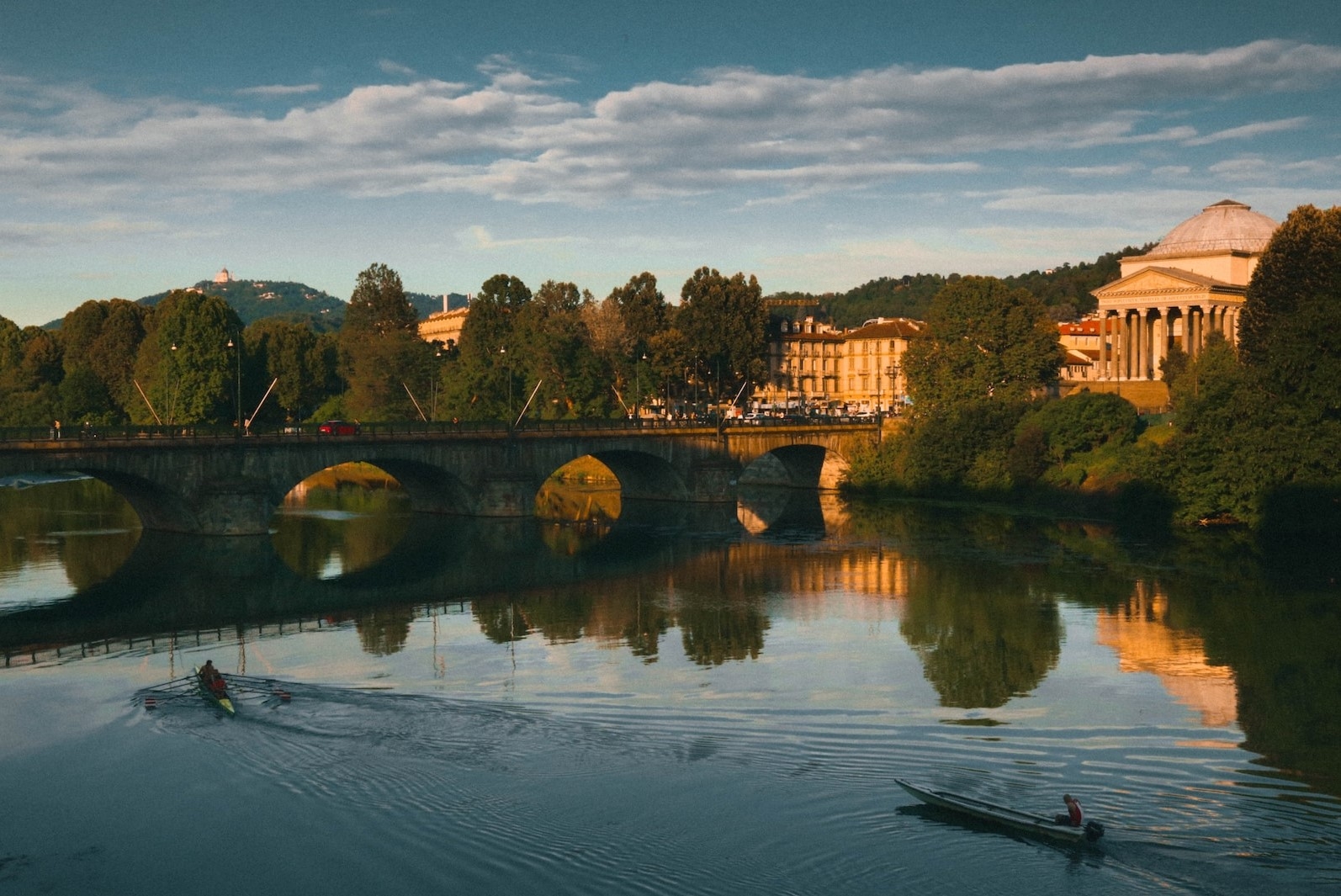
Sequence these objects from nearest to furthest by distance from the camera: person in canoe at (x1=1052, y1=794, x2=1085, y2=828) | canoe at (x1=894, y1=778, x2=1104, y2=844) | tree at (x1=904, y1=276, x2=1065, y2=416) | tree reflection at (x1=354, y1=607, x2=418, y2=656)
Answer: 1. canoe at (x1=894, y1=778, x2=1104, y2=844)
2. person in canoe at (x1=1052, y1=794, x2=1085, y2=828)
3. tree reflection at (x1=354, y1=607, x2=418, y2=656)
4. tree at (x1=904, y1=276, x2=1065, y2=416)

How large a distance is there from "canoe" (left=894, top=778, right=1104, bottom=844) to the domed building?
376ft

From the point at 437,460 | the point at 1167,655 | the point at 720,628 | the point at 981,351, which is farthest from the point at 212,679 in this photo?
the point at 981,351

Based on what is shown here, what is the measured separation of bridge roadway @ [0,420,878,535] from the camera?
75.9 meters

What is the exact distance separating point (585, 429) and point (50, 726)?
2426 inches

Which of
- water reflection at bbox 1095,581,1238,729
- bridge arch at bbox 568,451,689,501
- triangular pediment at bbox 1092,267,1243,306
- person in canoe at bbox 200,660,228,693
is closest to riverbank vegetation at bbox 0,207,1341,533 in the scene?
bridge arch at bbox 568,451,689,501

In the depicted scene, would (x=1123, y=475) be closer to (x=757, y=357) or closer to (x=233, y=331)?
(x=757, y=357)

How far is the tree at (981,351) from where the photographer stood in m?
119

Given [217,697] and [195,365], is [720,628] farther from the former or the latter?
[195,365]

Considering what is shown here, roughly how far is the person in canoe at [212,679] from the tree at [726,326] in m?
104

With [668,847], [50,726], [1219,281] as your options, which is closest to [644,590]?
[50,726]

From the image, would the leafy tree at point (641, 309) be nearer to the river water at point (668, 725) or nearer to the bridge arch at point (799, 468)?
the bridge arch at point (799, 468)

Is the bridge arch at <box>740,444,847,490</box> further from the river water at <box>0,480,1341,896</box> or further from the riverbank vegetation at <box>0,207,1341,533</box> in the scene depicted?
the river water at <box>0,480,1341,896</box>

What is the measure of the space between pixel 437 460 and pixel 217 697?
167 feet

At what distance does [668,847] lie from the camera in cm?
2928
